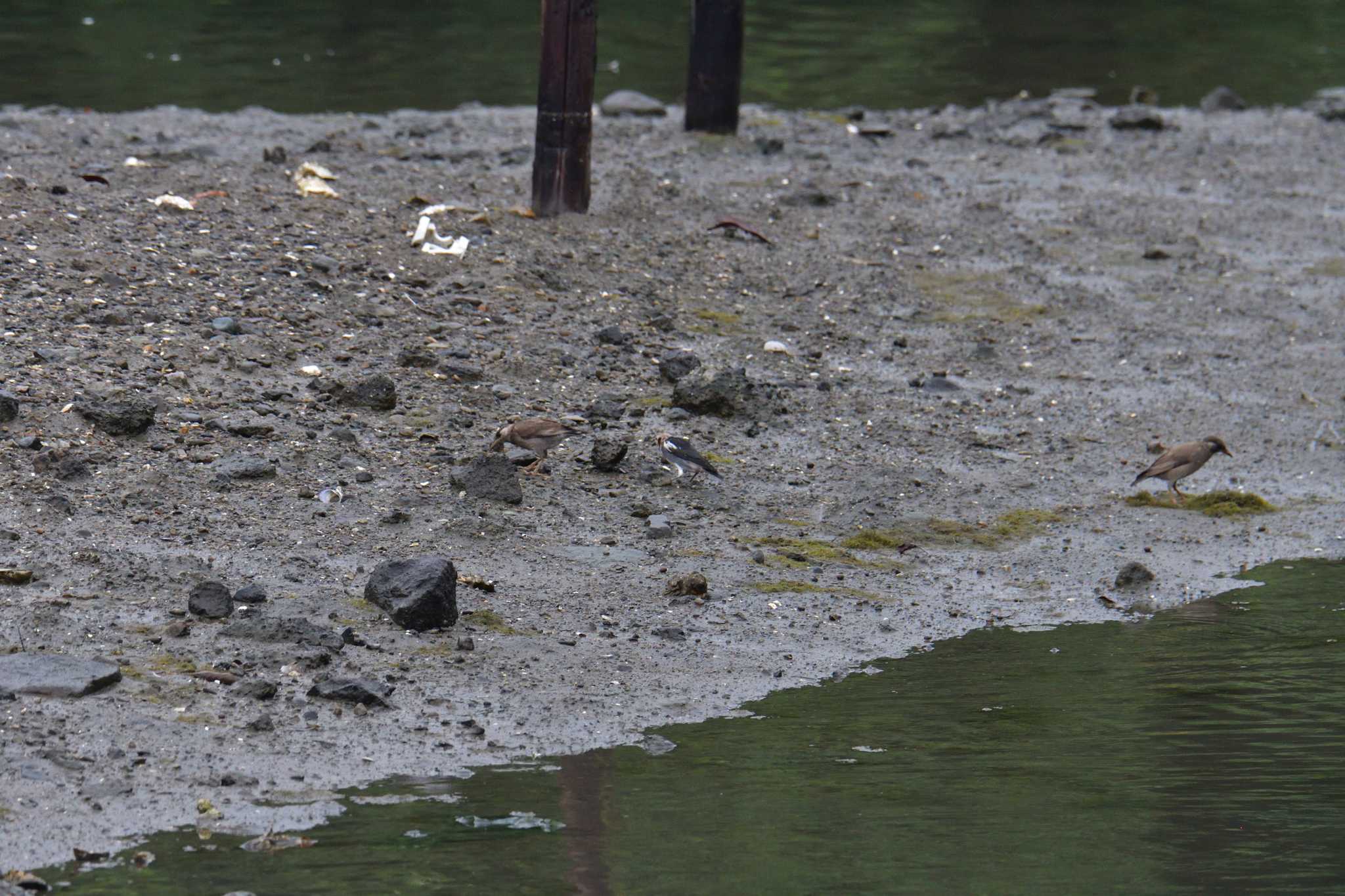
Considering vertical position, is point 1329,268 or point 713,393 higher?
point 1329,268

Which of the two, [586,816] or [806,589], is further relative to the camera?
[806,589]

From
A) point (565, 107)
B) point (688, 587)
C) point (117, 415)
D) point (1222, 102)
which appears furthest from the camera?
point (1222, 102)

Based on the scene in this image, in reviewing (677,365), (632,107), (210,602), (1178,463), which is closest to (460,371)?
(677,365)

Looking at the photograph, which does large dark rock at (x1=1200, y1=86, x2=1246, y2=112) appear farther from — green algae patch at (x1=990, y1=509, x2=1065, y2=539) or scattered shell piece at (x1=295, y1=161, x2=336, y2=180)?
green algae patch at (x1=990, y1=509, x2=1065, y2=539)

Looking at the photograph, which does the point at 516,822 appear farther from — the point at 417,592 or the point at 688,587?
the point at 688,587

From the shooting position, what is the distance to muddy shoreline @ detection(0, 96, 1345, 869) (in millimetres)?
5375

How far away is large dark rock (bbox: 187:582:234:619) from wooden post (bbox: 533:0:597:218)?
14.9 feet

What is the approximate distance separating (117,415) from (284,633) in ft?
5.44

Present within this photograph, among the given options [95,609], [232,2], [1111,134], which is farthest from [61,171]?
[232,2]

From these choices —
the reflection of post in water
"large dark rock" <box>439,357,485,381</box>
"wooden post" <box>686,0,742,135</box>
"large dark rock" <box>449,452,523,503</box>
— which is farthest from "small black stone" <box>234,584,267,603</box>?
"wooden post" <box>686,0,742,135</box>

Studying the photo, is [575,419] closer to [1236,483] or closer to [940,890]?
[1236,483]

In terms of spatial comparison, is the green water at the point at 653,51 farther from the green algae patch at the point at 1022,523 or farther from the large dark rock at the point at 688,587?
the large dark rock at the point at 688,587

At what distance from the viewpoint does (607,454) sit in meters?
7.31

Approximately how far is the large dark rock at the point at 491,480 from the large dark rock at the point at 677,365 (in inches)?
59.1
